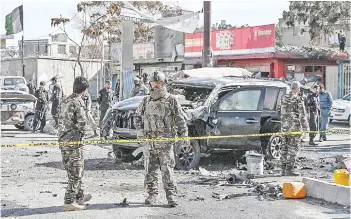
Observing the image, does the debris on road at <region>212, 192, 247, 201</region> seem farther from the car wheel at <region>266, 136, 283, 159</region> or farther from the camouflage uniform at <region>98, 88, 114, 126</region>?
the camouflage uniform at <region>98, 88, 114, 126</region>

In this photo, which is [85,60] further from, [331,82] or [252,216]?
[252,216]

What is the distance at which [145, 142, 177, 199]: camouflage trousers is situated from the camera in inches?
304

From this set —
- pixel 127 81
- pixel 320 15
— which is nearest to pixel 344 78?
pixel 320 15

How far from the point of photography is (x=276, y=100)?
39.5 feet

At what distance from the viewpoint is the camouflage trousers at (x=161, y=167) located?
7711 millimetres

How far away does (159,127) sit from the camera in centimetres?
786

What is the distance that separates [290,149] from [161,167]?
360 cm

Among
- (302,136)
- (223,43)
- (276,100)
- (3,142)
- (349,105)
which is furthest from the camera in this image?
(223,43)

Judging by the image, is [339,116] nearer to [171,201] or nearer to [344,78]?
[344,78]

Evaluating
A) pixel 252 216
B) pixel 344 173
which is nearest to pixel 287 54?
pixel 344 173

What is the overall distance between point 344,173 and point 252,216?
2.09 meters

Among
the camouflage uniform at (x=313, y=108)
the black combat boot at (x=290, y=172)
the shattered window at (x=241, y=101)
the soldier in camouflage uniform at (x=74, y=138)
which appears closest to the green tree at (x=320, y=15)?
the camouflage uniform at (x=313, y=108)

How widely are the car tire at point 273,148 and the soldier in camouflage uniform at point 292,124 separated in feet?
3.79

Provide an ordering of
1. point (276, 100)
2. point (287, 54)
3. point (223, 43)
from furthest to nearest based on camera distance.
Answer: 1. point (223, 43)
2. point (287, 54)
3. point (276, 100)
